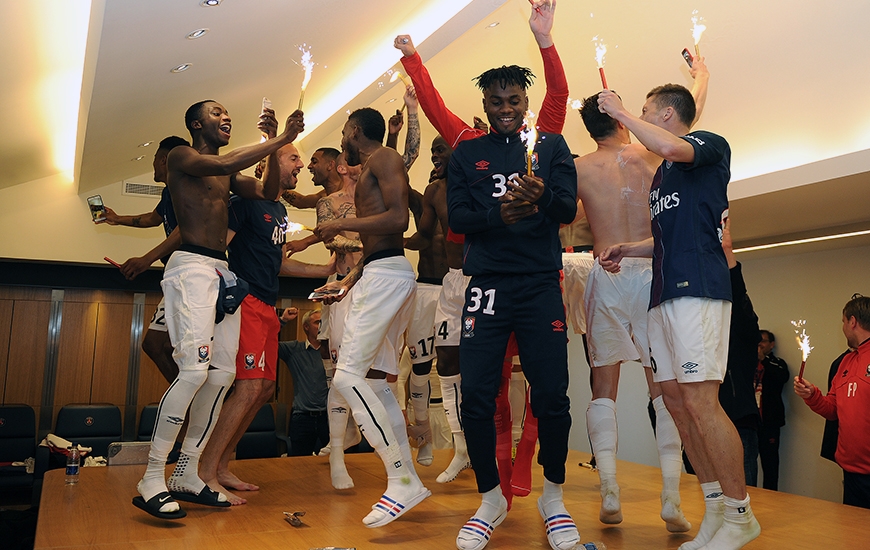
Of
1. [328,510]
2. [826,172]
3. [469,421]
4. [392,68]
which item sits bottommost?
[328,510]

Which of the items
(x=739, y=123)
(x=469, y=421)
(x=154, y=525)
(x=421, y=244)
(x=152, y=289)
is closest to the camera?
(x=469, y=421)

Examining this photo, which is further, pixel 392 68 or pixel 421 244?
pixel 392 68

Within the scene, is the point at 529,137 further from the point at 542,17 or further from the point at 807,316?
the point at 807,316

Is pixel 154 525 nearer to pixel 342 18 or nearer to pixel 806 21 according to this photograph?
pixel 342 18

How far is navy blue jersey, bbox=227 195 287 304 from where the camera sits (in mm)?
3701

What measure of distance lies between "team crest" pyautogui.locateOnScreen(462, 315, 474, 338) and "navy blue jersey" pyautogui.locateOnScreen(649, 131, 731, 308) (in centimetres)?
65

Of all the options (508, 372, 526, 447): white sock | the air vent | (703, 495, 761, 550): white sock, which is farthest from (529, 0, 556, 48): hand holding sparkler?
the air vent

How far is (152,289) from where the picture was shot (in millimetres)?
9148

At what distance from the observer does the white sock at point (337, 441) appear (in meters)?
3.72

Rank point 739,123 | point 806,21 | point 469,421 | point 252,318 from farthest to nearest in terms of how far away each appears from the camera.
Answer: point 739,123 → point 806,21 → point 252,318 → point 469,421

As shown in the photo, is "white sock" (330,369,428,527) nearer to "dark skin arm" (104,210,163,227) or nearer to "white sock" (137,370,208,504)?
"white sock" (137,370,208,504)

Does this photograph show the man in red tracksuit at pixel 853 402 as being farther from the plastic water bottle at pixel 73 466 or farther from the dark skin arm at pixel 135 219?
the dark skin arm at pixel 135 219

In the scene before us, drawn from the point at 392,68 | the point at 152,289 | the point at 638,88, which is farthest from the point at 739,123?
the point at 152,289

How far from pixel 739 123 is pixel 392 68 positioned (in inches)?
109
